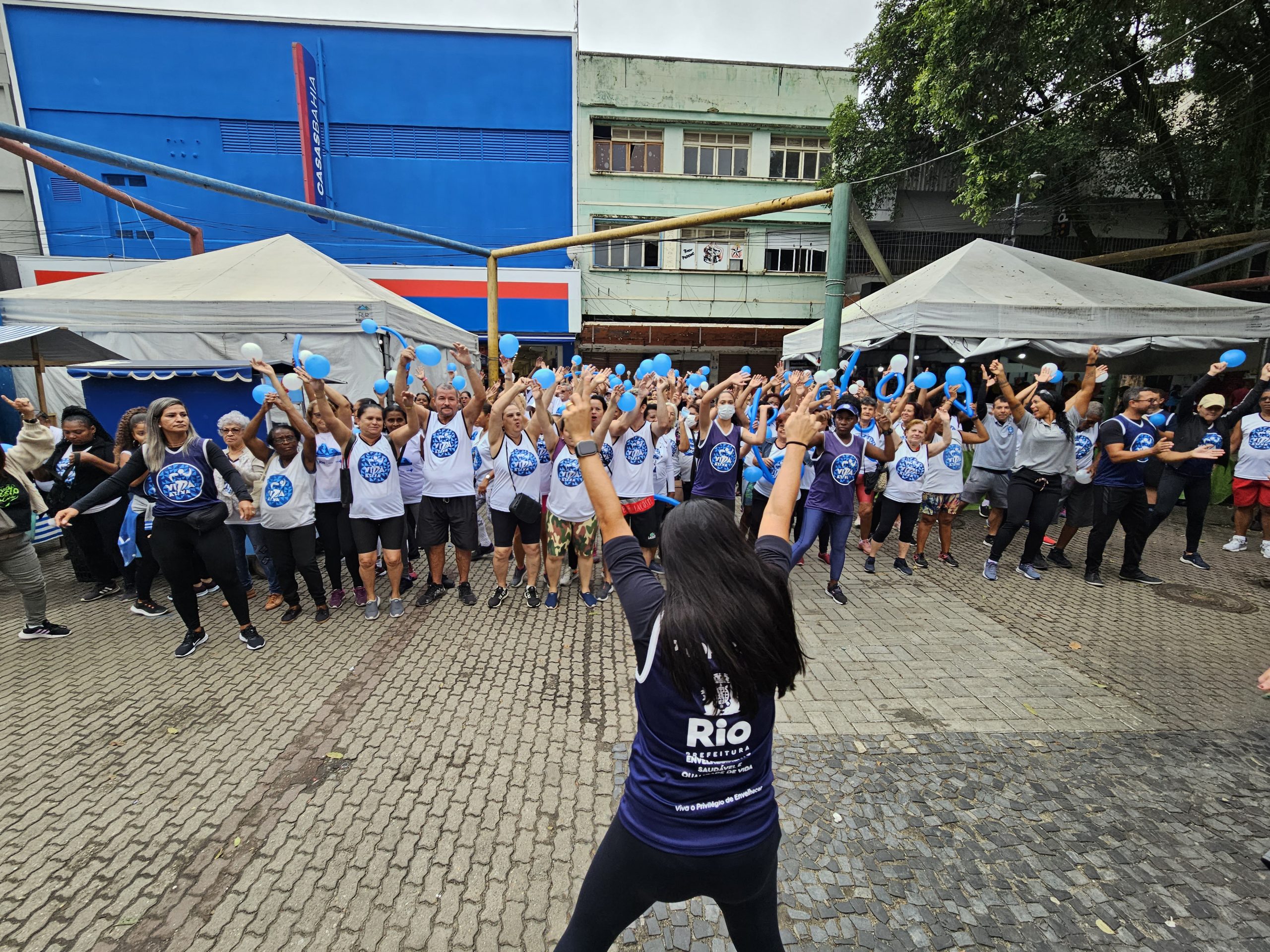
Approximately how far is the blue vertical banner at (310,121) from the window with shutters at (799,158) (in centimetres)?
1431

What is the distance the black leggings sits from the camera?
6.07 m

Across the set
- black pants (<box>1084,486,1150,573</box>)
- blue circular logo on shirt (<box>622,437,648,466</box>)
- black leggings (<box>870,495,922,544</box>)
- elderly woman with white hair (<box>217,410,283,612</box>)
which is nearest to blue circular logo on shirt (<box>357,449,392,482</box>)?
elderly woman with white hair (<box>217,410,283,612</box>)

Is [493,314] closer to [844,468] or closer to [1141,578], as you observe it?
[844,468]

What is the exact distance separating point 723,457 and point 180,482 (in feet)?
14.5

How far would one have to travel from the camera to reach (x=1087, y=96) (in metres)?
12.3

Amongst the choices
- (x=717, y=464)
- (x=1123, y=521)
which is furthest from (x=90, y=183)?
(x=1123, y=521)

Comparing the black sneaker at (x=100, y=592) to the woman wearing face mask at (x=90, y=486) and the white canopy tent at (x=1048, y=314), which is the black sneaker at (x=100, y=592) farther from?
the white canopy tent at (x=1048, y=314)

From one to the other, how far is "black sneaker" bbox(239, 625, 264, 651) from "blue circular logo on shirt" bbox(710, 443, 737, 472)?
4.16 metres

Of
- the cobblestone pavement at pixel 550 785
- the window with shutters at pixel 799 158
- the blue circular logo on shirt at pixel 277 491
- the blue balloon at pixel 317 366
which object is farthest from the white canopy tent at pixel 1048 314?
the window with shutters at pixel 799 158

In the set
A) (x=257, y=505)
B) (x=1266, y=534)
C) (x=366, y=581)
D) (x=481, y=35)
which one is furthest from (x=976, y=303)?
(x=481, y=35)

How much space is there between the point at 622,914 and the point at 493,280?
9985 mm

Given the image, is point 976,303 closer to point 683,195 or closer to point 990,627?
point 990,627

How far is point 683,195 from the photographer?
63.2 feet

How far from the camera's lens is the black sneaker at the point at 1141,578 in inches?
238
